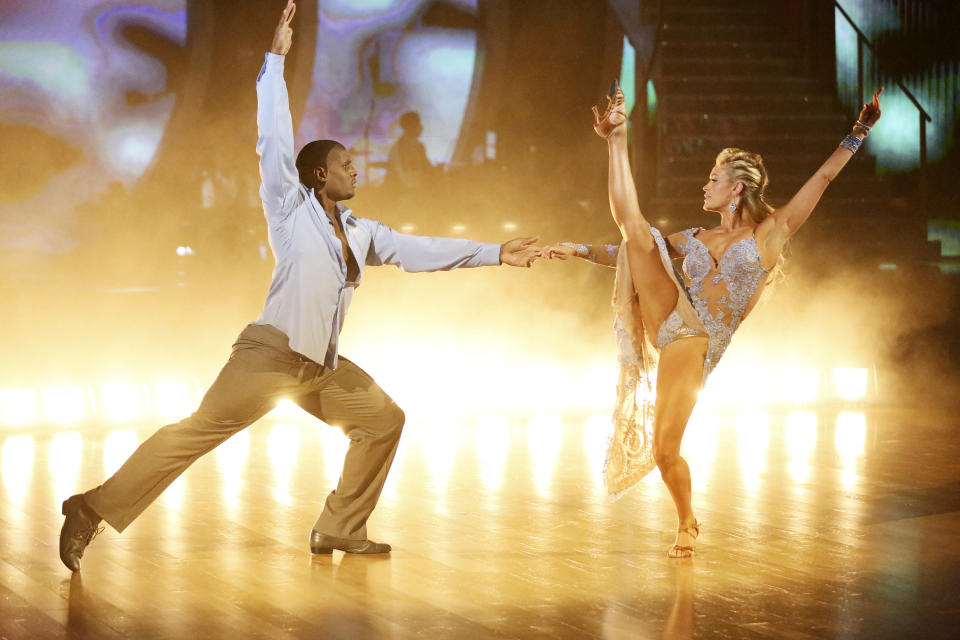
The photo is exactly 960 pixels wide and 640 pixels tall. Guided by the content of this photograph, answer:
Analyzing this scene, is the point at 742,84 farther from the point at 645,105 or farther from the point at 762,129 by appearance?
the point at 645,105

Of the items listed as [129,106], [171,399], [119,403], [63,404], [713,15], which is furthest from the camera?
[713,15]

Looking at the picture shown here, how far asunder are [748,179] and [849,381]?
5.09 m

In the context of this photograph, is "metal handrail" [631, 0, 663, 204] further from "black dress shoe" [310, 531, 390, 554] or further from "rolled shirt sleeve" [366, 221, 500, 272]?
"black dress shoe" [310, 531, 390, 554]

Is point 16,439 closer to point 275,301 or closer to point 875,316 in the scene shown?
point 275,301

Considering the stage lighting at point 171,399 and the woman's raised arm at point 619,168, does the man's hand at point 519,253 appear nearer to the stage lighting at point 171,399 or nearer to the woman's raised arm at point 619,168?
the woman's raised arm at point 619,168

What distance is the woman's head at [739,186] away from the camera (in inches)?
172

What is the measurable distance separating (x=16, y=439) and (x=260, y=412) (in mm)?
3881

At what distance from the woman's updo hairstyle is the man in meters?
1.10

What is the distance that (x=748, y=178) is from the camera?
438cm

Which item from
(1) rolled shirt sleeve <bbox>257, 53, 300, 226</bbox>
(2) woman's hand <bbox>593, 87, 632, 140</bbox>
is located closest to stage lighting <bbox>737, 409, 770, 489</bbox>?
(2) woman's hand <bbox>593, 87, 632, 140</bbox>

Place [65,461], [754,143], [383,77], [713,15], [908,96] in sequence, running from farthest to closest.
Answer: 1. [713,15]
2. [754,143]
3. [908,96]
4. [383,77]
5. [65,461]

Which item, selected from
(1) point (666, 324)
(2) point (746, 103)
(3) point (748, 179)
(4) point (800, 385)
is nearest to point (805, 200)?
(3) point (748, 179)

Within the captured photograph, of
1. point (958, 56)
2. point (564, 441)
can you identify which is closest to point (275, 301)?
point (564, 441)

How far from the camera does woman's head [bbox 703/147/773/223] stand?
4.38m
